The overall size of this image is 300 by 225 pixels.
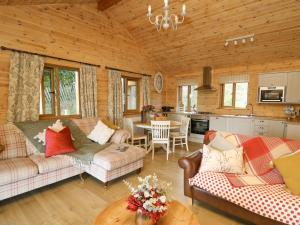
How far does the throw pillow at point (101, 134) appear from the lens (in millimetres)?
3422

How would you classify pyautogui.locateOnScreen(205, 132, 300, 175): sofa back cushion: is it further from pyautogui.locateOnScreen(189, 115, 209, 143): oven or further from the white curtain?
the white curtain

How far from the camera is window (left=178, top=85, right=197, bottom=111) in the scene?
6.08 m

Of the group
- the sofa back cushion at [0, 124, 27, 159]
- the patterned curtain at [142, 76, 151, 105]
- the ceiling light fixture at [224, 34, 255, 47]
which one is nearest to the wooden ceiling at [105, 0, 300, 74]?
the ceiling light fixture at [224, 34, 255, 47]

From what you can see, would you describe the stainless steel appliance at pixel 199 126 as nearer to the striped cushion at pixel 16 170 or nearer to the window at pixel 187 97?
the window at pixel 187 97

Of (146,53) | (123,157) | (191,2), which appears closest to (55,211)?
(123,157)

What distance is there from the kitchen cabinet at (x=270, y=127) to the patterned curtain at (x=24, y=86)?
487 centimetres

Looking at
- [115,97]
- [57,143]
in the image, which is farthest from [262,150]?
[115,97]

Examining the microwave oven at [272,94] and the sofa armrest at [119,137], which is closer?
the sofa armrest at [119,137]

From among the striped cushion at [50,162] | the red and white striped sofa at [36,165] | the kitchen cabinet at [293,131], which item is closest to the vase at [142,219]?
the red and white striped sofa at [36,165]

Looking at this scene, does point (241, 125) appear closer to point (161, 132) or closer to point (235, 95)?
point (235, 95)

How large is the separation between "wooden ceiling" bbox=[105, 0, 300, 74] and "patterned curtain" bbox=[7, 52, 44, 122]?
2.25 metres

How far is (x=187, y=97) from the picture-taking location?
6.27 metres

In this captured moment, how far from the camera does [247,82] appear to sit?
4891 millimetres

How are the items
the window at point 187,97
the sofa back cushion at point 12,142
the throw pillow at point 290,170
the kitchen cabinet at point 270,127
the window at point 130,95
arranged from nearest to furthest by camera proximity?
the throw pillow at point 290,170 < the sofa back cushion at point 12,142 < the kitchen cabinet at point 270,127 < the window at point 130,95 < the window at point 187,97
